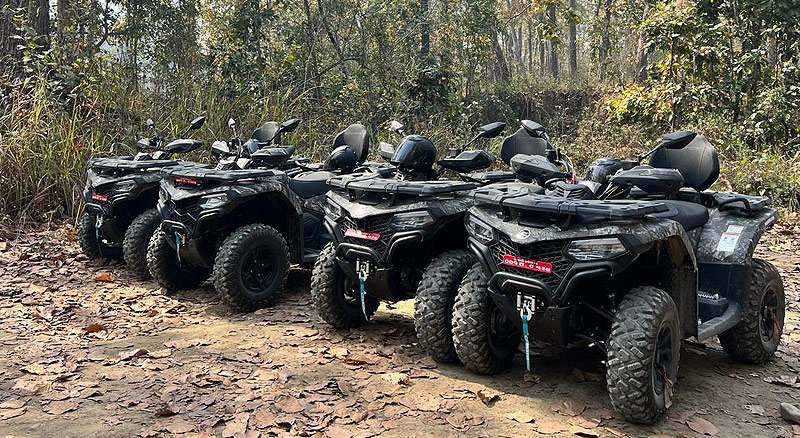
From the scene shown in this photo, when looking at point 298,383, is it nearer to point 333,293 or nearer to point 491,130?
point 333,293

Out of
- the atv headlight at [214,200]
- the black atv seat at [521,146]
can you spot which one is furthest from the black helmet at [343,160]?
the black atv seat at [521,146]

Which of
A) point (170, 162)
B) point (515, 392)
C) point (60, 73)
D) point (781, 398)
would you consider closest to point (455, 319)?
point (515, 392)

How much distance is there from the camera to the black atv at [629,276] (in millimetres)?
3510

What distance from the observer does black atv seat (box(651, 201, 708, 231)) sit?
4254mm

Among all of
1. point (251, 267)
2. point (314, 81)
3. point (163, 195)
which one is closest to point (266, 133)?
point (163, 195)

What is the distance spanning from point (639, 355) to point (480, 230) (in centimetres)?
105

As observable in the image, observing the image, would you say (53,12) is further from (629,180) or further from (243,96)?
(629,180)

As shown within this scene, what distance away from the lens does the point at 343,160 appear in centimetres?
569

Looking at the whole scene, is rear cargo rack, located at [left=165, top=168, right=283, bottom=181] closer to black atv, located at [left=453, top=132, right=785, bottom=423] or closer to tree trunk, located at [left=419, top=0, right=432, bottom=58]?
black atv, located at [left=453, top=132, right=785, bottom=423]

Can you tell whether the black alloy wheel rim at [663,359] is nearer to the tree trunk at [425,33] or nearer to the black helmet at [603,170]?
the black helmet at [603,170]

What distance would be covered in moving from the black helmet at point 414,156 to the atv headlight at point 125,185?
278 cm

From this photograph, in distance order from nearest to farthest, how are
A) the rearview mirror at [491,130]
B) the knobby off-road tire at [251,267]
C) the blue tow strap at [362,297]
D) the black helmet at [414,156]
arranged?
1. the blue tow strap at [362,297]
2. the black helmet at [414,156]
3. the rearview mirror at [491,130]
4. the knobby off-road tire at [251,267]

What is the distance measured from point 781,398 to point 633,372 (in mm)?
1239

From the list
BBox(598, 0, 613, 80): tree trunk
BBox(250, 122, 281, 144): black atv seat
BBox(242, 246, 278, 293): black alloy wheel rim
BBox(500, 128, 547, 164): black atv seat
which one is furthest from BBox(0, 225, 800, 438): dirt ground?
BBox(598, 0, 613, 80): tree trunk
